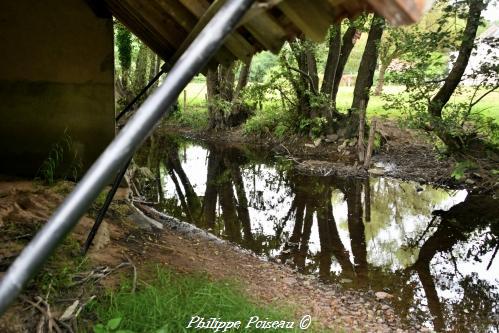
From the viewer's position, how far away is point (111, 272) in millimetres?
4566

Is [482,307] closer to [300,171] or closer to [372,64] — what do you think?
[300,171]

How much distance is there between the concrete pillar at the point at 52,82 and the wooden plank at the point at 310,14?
5.17 m

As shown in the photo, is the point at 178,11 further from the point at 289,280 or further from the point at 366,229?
the point at 366,229

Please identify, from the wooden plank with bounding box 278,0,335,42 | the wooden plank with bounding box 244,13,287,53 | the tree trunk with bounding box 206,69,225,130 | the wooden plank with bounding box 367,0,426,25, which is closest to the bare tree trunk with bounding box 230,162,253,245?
the wooden plank with bounding box 244,13,287,53

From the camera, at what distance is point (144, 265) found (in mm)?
5102

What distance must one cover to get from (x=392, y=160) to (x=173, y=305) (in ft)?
38.5

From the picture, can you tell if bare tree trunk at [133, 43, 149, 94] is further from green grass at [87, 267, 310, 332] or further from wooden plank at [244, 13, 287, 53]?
wooden plank at [244, 13, 287, 53]

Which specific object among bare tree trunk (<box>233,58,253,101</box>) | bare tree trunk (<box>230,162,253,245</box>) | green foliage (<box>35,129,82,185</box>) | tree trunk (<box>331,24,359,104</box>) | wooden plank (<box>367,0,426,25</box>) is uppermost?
tree trunk (<box>331,24,359,104</box>)

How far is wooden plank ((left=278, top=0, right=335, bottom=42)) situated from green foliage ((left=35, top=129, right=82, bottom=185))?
212 inches

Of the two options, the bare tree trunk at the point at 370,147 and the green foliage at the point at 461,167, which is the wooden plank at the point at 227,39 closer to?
the green foliage at the point at 461,167

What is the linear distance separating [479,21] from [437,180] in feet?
14.7

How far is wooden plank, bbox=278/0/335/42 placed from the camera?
1.97m

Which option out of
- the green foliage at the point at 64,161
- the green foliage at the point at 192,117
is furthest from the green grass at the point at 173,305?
the green foliage at the point at 192,117

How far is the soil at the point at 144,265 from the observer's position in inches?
159
